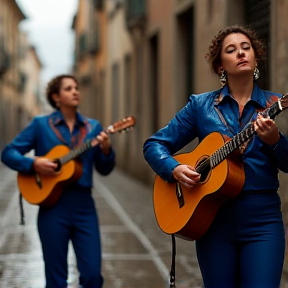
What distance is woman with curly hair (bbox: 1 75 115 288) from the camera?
4941 millimetres

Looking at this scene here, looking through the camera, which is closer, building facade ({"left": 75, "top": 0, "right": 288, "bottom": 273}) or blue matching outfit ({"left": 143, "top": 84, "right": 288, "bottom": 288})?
blue matching outfit ({"left": 143, "top": 84, "right": 288, "bottom": 288})

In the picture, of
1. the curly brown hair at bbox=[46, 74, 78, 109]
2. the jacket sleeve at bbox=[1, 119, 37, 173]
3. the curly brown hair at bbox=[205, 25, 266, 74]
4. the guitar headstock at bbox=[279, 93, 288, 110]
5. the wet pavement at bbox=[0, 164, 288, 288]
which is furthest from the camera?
the wet pavement at bbox=[0, 164, 288, 288]

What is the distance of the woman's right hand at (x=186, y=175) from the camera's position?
3287 millimetres

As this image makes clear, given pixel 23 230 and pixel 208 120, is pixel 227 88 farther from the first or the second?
pixel 23 230

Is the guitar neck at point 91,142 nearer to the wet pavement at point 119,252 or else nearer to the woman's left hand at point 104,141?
the woman's left hand at point 104,141

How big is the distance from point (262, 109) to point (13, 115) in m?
47.1

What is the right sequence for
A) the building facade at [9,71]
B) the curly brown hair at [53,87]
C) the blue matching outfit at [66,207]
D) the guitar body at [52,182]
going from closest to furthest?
the blue matching outfit at [66,207]
the guitar body at [52,182]
the curly brown hair at [53,87]
the building facade at [9,71]

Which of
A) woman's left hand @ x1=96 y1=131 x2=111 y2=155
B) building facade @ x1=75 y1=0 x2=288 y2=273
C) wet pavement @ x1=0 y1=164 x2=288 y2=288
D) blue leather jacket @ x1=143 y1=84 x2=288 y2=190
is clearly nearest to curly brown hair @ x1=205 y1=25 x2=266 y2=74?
blue leather jacket @ x1=143 y1=84 x2=288 y2=190

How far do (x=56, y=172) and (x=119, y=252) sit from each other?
10.6 feet

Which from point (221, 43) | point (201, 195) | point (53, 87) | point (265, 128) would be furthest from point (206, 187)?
point (53, 87)

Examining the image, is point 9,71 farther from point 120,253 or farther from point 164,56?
point 120,253

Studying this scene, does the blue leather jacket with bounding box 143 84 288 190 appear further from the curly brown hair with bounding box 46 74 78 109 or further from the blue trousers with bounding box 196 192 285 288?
the curly brown hair with bounding box 46 74 78 109

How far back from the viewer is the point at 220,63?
3.54 meters

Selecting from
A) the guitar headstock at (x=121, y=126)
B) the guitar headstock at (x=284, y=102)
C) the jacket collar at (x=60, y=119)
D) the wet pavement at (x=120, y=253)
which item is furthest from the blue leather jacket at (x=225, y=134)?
the wet pavement at (x=120, y=253)
